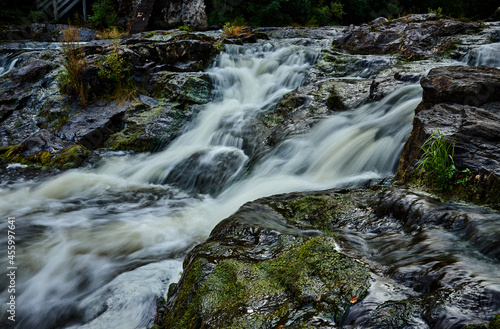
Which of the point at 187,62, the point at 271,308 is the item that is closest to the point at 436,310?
the point at 271,308

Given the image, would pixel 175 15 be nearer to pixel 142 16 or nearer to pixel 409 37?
pixel 142 16

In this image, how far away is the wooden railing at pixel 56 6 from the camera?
1930 cm

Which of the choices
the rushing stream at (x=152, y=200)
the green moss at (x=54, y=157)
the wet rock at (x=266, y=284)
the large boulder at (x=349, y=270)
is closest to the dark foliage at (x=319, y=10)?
the rushing stream at (x=152, y=200)

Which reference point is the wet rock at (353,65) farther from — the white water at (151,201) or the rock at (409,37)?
the white water at (151,201)

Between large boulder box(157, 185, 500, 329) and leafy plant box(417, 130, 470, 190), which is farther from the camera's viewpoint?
leafy plant box(417, 130, 470, 190)

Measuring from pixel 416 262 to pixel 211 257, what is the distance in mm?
1286

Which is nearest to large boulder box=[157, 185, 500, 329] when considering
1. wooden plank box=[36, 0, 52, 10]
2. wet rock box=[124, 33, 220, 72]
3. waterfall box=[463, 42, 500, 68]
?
waterfall box=[463, 42, 500, 68]

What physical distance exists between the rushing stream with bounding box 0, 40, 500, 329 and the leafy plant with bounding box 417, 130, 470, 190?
996 mm

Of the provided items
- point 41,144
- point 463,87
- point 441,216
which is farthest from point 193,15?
point 441,216

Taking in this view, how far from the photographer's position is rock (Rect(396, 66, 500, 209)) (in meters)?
2.83

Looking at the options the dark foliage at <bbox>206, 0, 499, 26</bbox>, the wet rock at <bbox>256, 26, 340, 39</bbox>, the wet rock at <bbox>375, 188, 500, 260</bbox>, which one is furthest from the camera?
the dark foliage at <bbox>206, 0, 499, 26</bbox>

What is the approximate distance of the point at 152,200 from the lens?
17.3ft

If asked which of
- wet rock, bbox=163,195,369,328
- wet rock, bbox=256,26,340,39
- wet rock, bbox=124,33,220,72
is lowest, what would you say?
wet rock, bbox=163,195,369,328

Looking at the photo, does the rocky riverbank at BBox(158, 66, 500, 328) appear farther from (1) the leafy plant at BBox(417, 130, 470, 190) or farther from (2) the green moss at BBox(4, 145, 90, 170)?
(2) the green moss at BBox(4, 145, 90, 170)
